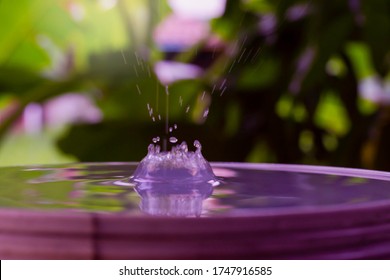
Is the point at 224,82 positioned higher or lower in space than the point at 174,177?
higher

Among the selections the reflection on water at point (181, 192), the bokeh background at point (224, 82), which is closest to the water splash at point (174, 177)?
the reflection on water at point (181, 192)

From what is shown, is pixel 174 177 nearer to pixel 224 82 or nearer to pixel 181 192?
pixel 181 192

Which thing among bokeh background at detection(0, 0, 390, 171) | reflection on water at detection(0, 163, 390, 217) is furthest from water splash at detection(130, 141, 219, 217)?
bokeh background at detection(0, 0, 390, 171)

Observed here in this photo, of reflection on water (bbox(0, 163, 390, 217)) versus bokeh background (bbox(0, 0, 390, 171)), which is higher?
bokeh background (bbox(0, 0, 390, 171))

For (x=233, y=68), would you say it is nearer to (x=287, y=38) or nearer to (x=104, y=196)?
(x=287, y=38)

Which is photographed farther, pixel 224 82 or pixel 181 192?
pixel 224 82

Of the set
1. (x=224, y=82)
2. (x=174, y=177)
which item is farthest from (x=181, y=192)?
(x=224, y=82)

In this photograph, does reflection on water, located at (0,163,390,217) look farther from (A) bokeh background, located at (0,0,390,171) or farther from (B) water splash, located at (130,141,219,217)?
(A) bokeh background, located at (0,0,390,171)

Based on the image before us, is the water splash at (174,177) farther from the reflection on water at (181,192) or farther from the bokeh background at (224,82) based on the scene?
the bokeh background at (224,82)
